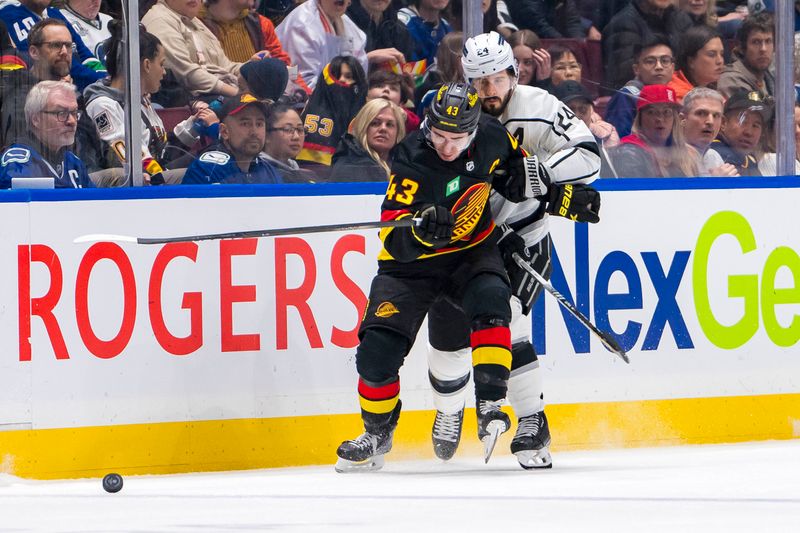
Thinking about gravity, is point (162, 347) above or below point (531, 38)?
below

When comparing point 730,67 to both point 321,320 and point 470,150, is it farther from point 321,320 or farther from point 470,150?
point 321,320

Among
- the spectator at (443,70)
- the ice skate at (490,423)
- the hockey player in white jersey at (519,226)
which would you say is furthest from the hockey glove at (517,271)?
the spectator at (443,70)

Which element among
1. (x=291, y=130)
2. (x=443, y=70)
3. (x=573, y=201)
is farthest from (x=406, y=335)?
(x=443, y=70)

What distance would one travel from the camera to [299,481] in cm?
448

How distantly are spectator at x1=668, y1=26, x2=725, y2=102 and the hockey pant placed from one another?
140 centimetres

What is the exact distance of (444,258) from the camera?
462 cm

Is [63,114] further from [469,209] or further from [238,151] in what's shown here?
[469,209]

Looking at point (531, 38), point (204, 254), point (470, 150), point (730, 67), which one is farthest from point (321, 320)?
point (730, 67)

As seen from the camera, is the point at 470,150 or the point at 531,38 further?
the point at 531,38

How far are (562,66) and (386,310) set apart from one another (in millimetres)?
1333

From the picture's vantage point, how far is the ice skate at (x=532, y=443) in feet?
15.2

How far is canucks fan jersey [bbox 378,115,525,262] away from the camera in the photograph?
451cm

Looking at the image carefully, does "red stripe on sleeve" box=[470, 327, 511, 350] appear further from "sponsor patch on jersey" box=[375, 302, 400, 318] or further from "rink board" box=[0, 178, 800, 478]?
"rink board" box=[0, 178, 800, 478]

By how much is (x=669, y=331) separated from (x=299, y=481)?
5.29 ft
